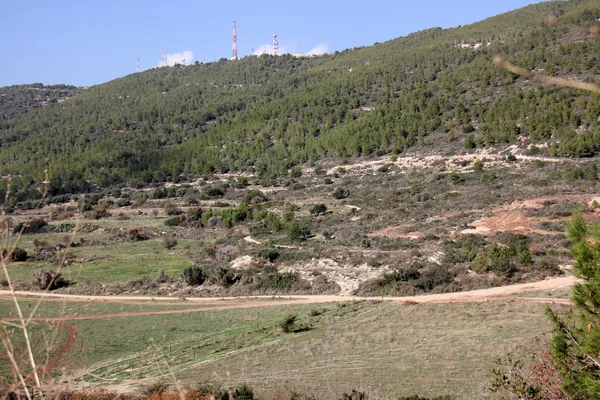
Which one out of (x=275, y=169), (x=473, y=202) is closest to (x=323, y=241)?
(x=473, y=202)

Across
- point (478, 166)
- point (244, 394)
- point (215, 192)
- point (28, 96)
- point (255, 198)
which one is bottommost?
point (255, 198)

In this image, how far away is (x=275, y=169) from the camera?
63250mm

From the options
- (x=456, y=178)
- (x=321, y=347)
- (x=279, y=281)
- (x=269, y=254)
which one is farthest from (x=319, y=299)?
(x=456, y=178)

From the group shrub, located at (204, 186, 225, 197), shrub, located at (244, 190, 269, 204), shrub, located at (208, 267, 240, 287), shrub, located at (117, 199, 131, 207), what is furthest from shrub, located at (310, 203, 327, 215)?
shrub, located at (117, 199, 131, 207)

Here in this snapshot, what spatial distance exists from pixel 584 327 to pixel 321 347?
8.22 meters

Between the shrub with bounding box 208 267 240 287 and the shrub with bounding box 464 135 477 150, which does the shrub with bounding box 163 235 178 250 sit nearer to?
the shrub with bounding box 208 267 240 287

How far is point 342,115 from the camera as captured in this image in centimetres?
7112

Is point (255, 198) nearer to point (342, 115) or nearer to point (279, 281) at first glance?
point (279, 281)

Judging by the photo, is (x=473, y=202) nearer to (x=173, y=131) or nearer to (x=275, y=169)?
(x=275, y=169)

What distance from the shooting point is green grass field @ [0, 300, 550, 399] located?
39.7 feet

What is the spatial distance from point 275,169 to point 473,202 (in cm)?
3078

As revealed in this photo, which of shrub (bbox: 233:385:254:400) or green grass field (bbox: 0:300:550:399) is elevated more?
shrub (bbox: 233:385:254:400)

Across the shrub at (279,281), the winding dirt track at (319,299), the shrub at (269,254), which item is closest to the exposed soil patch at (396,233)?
the shrub at (269,254)

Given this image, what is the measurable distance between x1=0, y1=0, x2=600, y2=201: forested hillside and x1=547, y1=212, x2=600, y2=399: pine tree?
3841 cm
